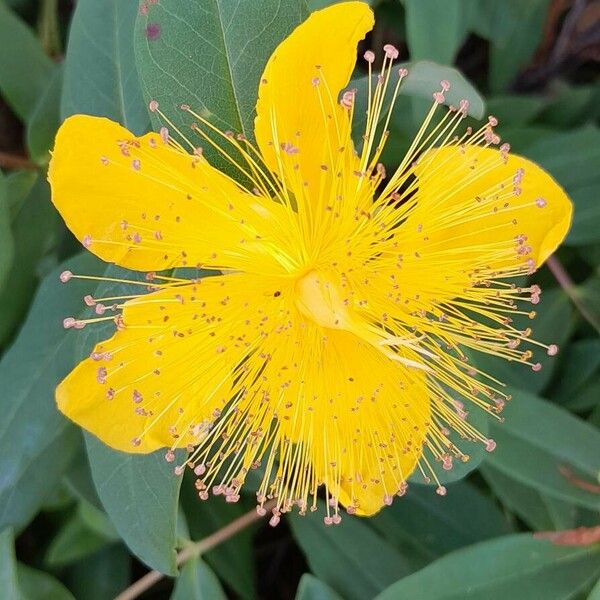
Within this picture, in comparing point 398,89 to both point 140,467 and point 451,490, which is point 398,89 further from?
point 451,490

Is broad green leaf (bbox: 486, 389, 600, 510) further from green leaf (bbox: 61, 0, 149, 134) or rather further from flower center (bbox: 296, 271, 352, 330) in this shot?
green leaf (bbox: 61, 0, 149, 134)

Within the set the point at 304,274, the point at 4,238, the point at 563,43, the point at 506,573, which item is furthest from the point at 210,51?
the point at 563,43

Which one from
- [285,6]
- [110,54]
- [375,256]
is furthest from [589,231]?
[110,54]

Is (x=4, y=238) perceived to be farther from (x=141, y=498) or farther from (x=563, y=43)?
(x=563, y=43)

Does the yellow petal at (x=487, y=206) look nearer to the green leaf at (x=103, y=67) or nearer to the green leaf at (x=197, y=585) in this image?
the green leaf at (x=103, y=67)


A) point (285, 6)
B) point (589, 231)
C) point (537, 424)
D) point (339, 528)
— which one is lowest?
point (339, 528)

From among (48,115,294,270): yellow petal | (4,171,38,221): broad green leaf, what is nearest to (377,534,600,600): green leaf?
(48,115,294,270): yellow petal
